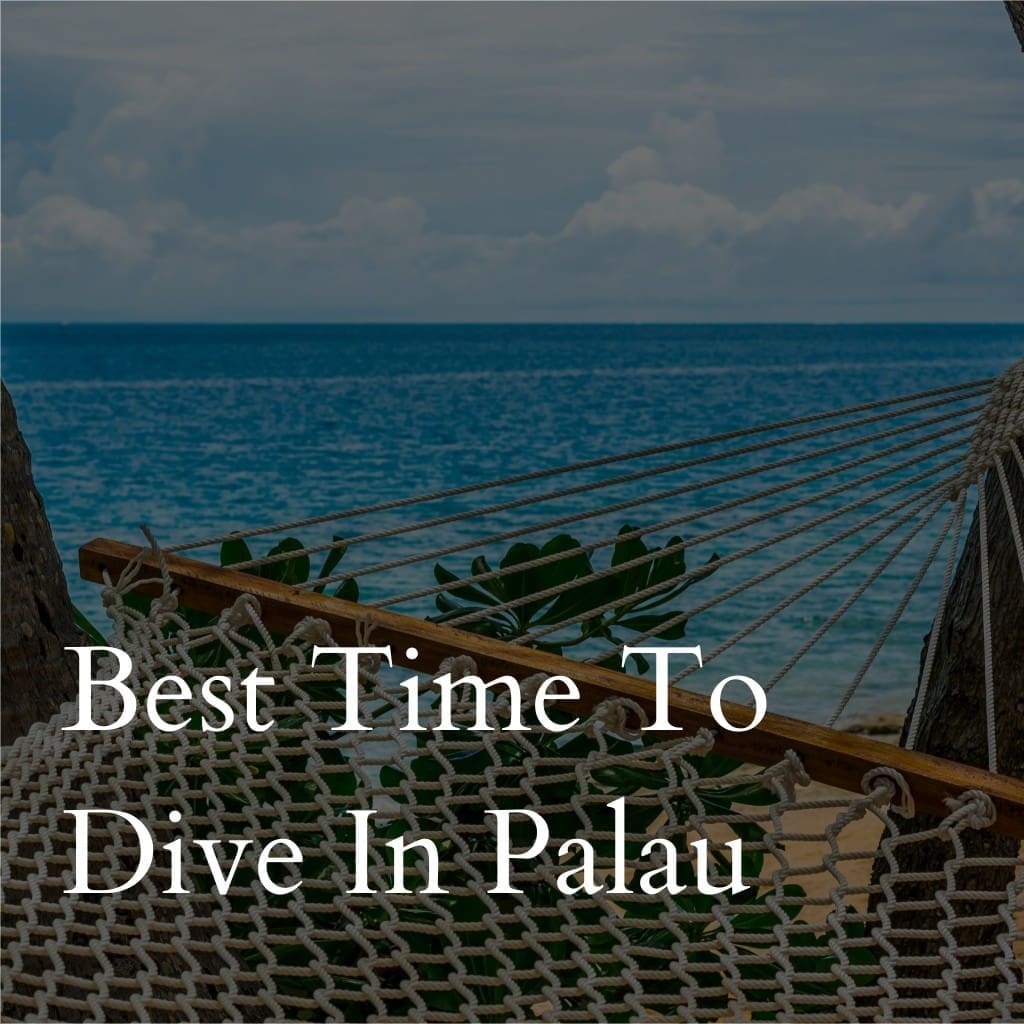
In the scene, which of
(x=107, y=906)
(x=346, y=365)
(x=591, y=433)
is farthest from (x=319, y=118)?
(x=107, y=906)

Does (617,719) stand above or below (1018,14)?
below

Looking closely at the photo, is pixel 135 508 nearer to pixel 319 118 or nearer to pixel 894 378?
pixel 319 118

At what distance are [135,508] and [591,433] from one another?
857 centimetres

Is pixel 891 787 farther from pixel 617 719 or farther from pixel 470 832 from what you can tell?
pixel 470 832

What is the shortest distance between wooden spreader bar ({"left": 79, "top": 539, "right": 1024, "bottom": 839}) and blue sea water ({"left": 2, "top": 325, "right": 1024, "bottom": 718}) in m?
5.01

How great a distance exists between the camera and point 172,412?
2112cm

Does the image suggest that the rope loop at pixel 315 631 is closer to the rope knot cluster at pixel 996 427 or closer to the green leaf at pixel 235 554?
the green leaf at pixel 235 554

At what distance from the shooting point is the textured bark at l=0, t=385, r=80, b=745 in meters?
1.49

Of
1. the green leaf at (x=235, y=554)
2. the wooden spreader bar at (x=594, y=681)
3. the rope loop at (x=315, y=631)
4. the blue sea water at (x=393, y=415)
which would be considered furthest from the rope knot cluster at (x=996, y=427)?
the blue sea water at (x=393, y=415)

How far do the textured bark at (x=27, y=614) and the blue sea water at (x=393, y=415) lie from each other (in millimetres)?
5151

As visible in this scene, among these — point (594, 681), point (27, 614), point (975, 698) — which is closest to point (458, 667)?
point (594, 681)

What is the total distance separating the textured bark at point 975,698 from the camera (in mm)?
1763

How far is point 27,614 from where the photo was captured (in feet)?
4.87

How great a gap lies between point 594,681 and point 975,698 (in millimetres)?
654
